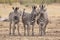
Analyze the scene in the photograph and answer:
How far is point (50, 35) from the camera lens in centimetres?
1992

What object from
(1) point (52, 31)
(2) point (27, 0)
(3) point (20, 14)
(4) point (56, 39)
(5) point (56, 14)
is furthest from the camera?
(2) point (27, 0)

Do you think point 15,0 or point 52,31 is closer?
point 52,31

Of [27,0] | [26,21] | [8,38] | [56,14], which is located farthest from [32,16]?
[27,0]

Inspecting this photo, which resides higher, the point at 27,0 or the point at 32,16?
the point at 32,16

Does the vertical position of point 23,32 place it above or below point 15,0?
above

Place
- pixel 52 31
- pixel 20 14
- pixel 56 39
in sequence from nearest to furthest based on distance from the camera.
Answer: pixel 56 39
pixel 20 14
pixel 52 31

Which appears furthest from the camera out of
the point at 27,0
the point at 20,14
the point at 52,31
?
the point at 27,0

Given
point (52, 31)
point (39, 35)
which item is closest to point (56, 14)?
point (52, 31)

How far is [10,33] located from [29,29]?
0.98m

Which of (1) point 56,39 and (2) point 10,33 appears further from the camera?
(2) point 10,33

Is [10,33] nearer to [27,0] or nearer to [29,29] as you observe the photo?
[29,29]

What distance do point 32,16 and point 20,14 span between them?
0.61m

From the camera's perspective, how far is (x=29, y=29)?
20062 mm

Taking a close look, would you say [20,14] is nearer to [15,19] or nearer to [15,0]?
[15,19]
